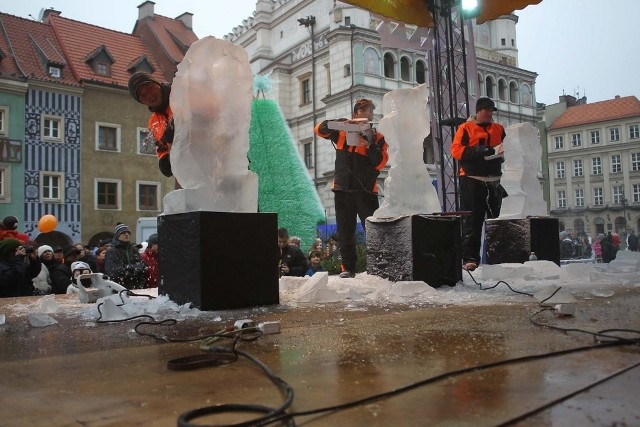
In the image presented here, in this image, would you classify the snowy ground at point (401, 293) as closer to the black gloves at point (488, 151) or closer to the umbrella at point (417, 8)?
the black gloves at point (488, 151)

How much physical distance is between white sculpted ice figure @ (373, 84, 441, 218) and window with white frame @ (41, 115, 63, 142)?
23214 millimetres

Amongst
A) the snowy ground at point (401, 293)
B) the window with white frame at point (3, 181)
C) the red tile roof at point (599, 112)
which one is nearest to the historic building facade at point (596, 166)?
the red tile roof at point (599, 112)

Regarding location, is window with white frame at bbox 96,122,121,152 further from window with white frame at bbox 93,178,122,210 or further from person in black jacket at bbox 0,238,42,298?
person in black jacket at bbox 0,238,42,298

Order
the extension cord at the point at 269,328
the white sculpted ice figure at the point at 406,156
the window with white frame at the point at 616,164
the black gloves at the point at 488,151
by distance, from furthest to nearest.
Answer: the window with white frame at the point at 616,164
the black gloves at the point at 488,151
the white sculpted ice figure at the point at 406,156
the extension cord at the point at 269,328

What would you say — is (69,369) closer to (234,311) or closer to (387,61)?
(234,311)

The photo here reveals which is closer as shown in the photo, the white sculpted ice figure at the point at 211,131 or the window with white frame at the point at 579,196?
the white sculpted ice figure at the point at 211,131

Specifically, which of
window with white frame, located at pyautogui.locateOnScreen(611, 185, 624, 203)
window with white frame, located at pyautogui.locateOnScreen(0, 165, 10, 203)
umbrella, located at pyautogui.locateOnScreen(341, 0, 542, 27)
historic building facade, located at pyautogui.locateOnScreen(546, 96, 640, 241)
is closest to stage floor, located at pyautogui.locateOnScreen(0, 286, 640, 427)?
umbrella, located at pyautogui.locateOnScreen(341, 0, 542, 27)

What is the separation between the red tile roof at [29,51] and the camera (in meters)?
24.8

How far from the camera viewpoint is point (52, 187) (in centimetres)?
2522

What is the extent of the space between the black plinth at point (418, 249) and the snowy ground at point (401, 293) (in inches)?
5.2

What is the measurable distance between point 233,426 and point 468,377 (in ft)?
2.62

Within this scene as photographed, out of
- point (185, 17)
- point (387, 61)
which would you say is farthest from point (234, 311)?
point (185, 17)

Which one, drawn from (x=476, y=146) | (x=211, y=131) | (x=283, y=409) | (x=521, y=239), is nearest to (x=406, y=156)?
(x=476, y=146)

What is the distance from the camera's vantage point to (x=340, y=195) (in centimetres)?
625
